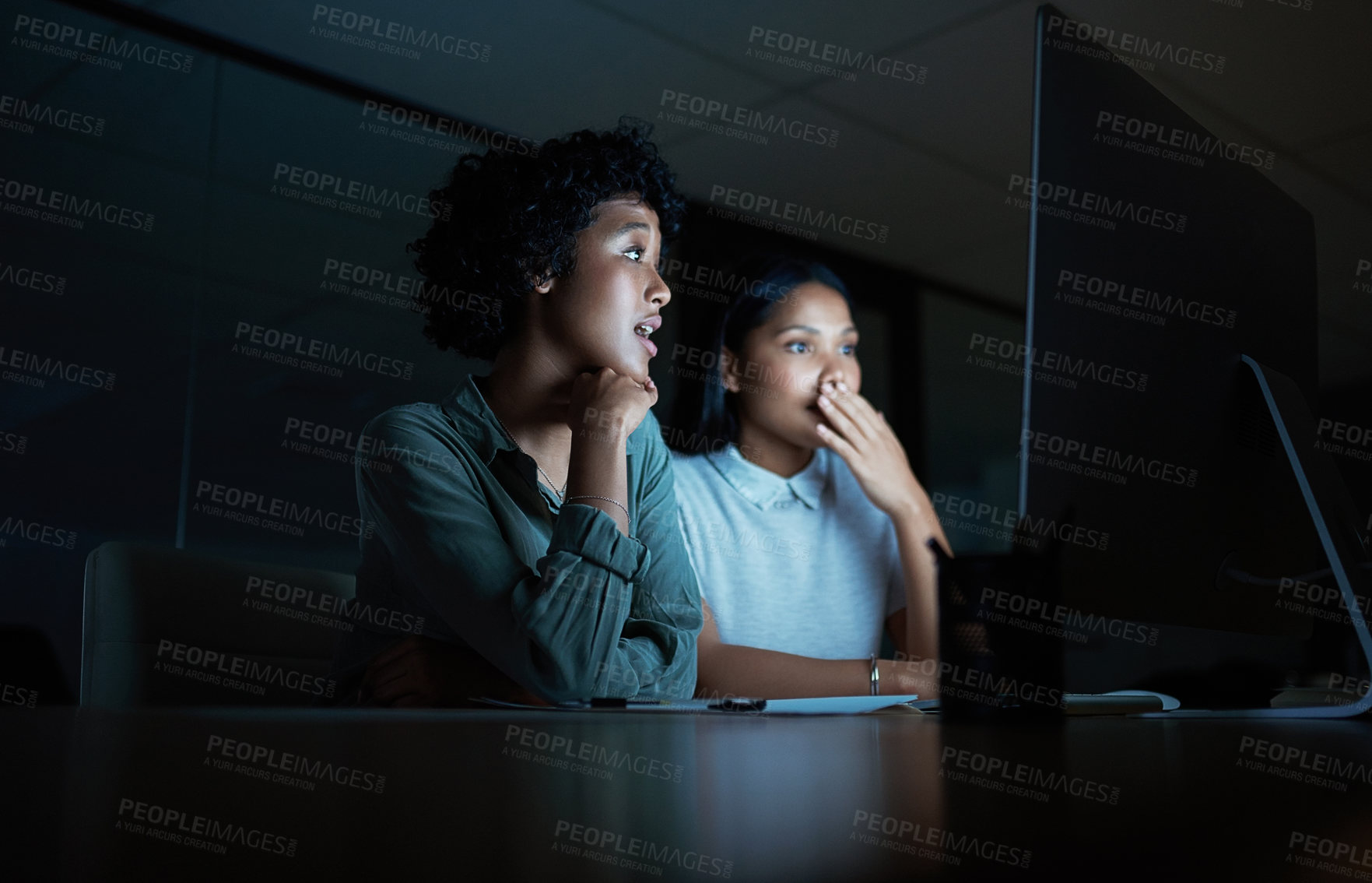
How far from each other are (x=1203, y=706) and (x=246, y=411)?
85.3 inches

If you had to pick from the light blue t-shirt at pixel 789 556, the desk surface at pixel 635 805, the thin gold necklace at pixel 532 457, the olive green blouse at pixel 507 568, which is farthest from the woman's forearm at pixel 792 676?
the desk surface at pixel 635 805

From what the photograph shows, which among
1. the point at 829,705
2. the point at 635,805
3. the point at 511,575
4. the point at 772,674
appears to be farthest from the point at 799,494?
the point at 635,805

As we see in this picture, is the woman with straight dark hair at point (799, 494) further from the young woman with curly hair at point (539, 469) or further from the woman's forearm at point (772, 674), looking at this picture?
the young woman with curly hair at point (539, 469)

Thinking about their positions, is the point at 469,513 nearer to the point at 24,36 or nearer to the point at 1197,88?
the point at 24,36

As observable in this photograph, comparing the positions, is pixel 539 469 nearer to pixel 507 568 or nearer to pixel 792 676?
pixel 507 568

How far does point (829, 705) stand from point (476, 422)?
27.1 inches

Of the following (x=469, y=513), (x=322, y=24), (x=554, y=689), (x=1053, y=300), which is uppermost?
(x=322, y=24)

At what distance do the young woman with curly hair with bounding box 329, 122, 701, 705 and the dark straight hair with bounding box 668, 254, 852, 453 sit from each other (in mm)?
327

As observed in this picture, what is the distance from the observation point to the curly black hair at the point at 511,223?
148 cm

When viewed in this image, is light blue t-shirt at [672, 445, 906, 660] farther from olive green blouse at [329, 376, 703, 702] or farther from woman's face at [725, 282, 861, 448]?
olive green blouse at [329, 376, 703, 702]

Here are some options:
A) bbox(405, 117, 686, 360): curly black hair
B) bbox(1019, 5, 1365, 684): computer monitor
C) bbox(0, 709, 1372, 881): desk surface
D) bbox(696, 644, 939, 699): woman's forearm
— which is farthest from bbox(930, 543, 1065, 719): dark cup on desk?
bbox(405, 117, 686, 360): curly black hair

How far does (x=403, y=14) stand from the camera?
2.18 meters

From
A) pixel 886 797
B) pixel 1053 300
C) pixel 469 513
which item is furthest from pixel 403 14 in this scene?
pixel 886 797

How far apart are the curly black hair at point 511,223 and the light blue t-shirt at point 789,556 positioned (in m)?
0.58
